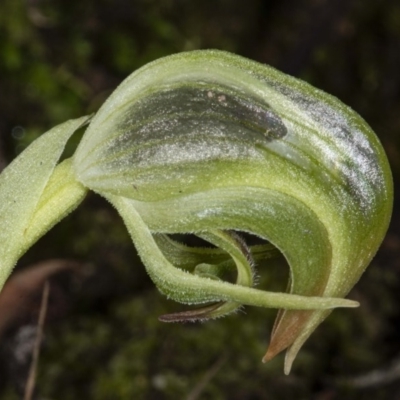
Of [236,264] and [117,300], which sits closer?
[236,264]

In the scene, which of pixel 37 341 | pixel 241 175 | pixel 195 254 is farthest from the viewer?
pixel 37 341

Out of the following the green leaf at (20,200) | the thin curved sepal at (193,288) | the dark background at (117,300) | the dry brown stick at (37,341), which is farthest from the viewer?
the dark background at (117,300)

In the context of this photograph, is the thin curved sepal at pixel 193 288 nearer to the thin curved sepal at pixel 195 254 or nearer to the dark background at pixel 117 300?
the thin curved sepal at pixel 195 254

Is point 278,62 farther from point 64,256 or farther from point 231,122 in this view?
point 231,122

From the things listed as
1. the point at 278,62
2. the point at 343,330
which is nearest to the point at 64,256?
the point at 343,330

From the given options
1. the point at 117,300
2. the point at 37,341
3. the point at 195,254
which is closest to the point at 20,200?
the point at 195,254

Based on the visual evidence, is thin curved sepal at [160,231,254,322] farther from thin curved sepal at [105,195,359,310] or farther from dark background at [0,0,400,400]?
dark background at [0,0,400,400]

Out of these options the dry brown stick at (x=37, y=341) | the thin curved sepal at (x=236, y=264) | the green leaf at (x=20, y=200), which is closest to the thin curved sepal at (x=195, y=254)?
the thin curved sepal at (x=236, y=264)

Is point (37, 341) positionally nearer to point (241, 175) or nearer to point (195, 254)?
point (195, 254)
